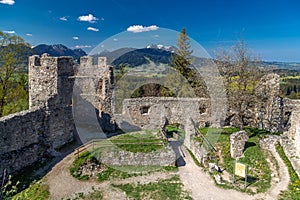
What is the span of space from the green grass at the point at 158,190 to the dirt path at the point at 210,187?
1.93 ft

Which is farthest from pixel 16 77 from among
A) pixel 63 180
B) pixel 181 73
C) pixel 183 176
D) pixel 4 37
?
pixel 181 73

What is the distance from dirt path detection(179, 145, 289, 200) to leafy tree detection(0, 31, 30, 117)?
16.2 metres

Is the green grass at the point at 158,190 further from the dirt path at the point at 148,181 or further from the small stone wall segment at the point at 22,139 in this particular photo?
the small stone wall segment at the point at 22,139

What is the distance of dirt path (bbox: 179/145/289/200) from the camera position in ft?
43.9

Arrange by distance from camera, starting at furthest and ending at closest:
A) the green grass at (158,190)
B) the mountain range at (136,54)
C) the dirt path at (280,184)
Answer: the mountain range at (136,54) → the green grass at (158,190) → the dirt path at (280,184)

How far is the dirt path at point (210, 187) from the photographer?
527 inches

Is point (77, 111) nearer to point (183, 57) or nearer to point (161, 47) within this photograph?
Result: point (161, 47)

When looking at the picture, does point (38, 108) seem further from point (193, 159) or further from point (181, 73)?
point (181, 73)

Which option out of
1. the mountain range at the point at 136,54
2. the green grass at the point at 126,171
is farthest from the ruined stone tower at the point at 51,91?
the mountain range at the point at 136,54

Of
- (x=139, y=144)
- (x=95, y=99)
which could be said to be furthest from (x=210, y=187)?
(x=95, y=99)

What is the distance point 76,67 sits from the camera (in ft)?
91.0

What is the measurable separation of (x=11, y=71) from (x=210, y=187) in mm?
19256

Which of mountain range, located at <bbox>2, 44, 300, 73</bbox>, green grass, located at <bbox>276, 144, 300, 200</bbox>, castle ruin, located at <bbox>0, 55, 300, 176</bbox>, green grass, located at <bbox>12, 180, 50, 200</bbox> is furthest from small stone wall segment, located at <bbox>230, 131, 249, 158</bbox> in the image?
mountain range, located at <bbox>2, 44, 300, 73</bbox>

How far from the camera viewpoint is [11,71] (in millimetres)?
22516
